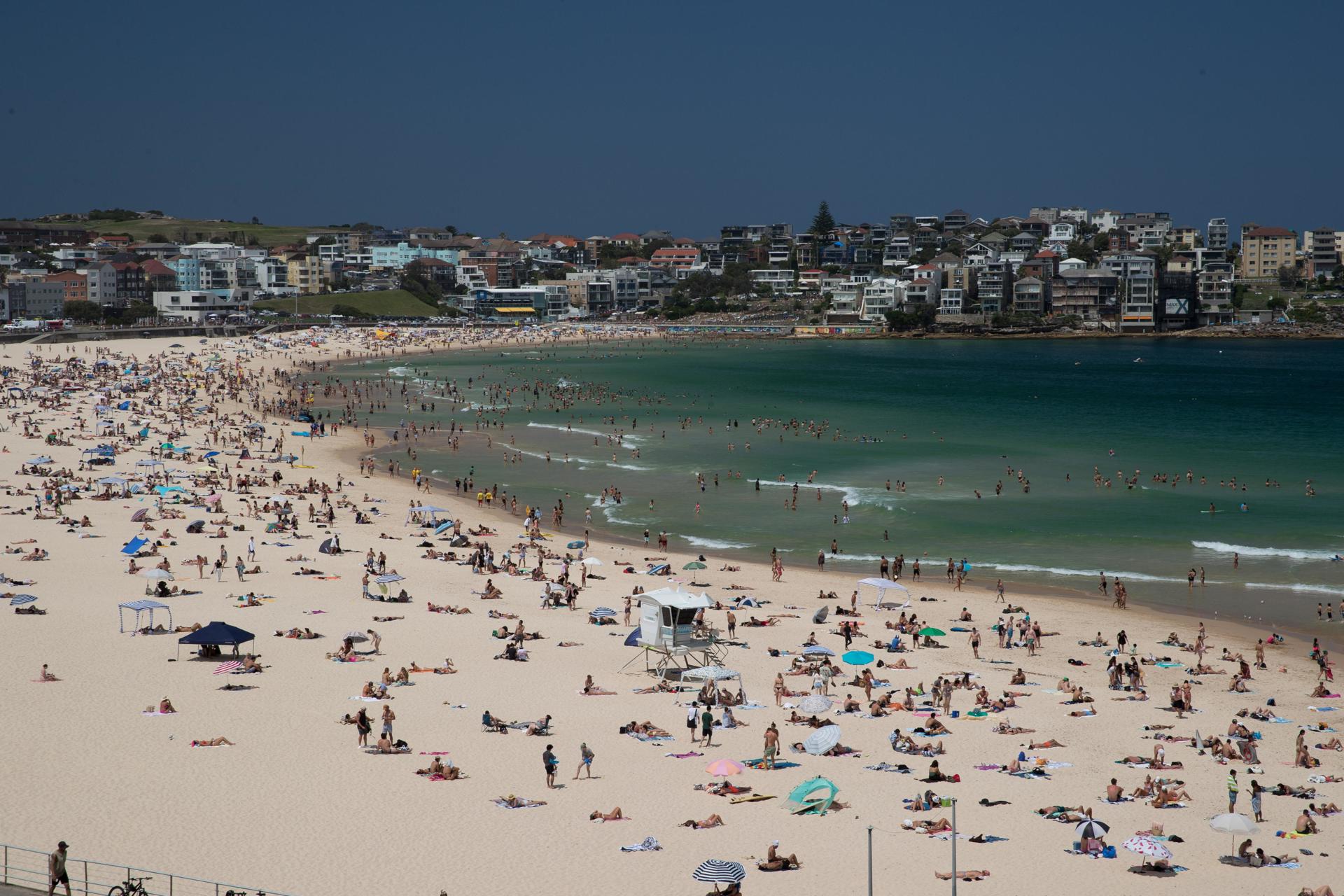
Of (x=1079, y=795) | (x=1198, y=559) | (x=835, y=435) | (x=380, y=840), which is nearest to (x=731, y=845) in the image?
(x=380, y=840)

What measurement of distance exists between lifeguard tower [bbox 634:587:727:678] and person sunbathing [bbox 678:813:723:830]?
5.77m

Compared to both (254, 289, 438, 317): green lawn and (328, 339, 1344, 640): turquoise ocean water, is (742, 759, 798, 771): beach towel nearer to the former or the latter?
(328, 339, 1344, 640): turquoise ocean water

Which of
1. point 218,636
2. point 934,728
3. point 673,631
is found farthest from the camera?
point 673,631

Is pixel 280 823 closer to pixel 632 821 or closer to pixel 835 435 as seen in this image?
pixel 632 821

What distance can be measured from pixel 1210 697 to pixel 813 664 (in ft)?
19.3

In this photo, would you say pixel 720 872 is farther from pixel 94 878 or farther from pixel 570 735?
pixel 94 878

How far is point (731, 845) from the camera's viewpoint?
12.3 m

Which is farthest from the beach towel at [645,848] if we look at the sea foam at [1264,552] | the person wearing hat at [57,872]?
the sea foam at [1264,552]

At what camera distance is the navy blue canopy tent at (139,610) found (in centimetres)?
1916

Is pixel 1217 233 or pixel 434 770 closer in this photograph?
pixel 434 770

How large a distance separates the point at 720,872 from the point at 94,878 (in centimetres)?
555

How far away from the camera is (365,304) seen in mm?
142000

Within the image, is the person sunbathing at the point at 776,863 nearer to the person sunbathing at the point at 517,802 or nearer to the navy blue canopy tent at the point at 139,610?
the person sunbathing at the point at 517,802

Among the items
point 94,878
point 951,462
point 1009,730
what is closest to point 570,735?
point 1009,730
